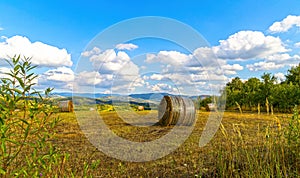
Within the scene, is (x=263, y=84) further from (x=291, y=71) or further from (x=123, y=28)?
(x=123, y=28)

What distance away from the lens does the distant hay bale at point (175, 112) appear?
360 inches

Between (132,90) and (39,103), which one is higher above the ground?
(132,90)

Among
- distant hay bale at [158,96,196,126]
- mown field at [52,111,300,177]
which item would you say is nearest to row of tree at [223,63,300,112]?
distant hay bale at [158,96,196,126]

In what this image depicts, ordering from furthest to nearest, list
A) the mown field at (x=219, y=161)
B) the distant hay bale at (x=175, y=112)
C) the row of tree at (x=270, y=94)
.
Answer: the row of tree at (x=270, y=94) < the distant hay bale at (x=175, y=112) < the mown field at (x=219, y=161)

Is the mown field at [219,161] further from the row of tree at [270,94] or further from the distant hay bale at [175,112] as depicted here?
the row of tree at [270,94]

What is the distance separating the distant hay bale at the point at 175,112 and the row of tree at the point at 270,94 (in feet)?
33.0

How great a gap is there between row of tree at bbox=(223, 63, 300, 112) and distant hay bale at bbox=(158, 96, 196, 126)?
33.0ft

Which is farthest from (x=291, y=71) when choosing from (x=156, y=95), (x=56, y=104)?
(x=56, y=104)

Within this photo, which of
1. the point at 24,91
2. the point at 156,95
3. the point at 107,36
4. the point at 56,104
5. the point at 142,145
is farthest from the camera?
the point at 156,95

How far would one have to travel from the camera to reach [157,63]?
7.21 metres

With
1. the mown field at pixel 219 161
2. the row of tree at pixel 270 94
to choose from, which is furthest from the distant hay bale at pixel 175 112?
the row of tree at pixel 270 94

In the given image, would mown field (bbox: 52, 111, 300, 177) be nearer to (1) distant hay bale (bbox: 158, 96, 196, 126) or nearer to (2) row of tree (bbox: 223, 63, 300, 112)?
(1) distant hay bale (bbox: 158, 96, 196, 126)

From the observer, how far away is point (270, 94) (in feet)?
72.0

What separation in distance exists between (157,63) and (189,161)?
358 cm
